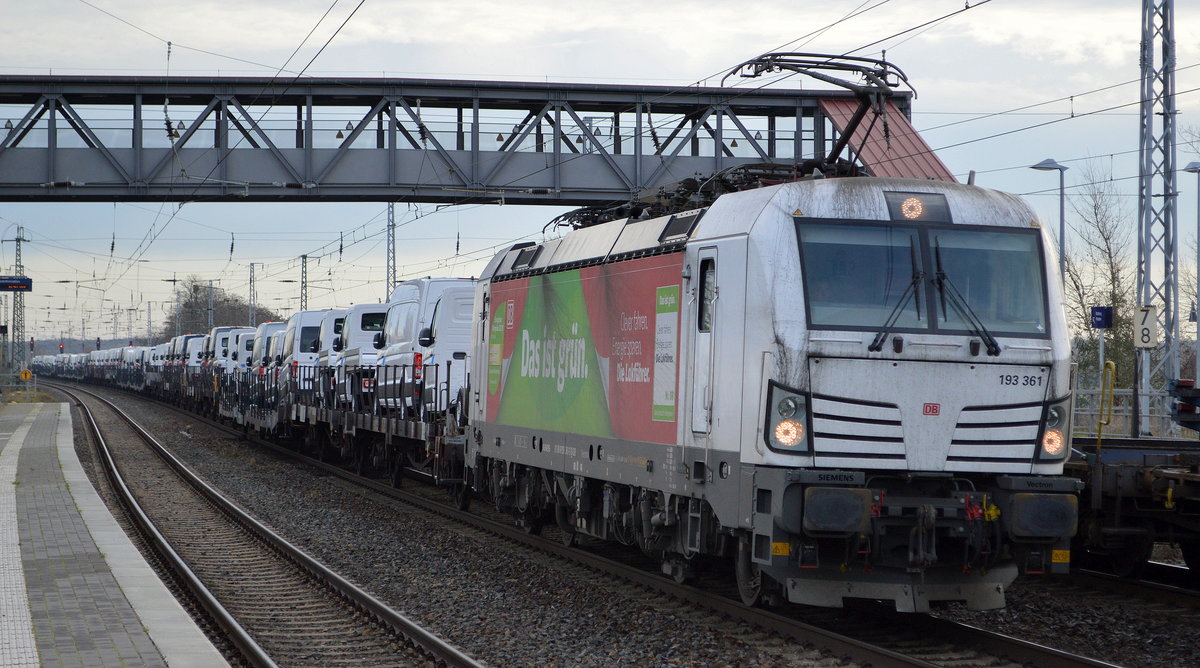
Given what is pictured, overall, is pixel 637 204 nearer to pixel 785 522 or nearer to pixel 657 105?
pixel 785 522

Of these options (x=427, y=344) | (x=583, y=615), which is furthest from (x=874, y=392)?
(x=427, y=344)

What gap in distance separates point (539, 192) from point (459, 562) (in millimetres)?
18743

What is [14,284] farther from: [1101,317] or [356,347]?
[1101,317]

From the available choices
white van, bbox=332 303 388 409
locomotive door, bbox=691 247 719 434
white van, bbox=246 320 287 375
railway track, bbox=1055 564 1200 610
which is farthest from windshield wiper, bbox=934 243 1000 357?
white van, bbox=246 320 287 375

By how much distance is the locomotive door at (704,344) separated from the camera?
972 cm

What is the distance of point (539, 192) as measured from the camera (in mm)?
31484

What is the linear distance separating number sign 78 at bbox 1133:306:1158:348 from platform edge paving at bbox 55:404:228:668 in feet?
50.7

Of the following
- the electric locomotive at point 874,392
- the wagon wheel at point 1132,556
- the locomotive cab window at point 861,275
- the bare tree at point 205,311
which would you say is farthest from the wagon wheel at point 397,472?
the bare tree at point 205,311

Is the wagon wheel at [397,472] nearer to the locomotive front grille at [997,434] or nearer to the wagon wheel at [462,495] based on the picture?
the wagon wheel at [462,495]

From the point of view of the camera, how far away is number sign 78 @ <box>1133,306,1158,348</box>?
20.6 meters

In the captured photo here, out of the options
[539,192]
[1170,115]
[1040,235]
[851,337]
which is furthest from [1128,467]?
[539,192]

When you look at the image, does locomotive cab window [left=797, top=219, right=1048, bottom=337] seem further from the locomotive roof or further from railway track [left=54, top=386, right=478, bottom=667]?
railway track [left=54, top=386, right=478, bottom=667]

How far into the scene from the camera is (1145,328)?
68.1 ft

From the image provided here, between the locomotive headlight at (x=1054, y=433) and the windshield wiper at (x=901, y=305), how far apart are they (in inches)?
47.5
